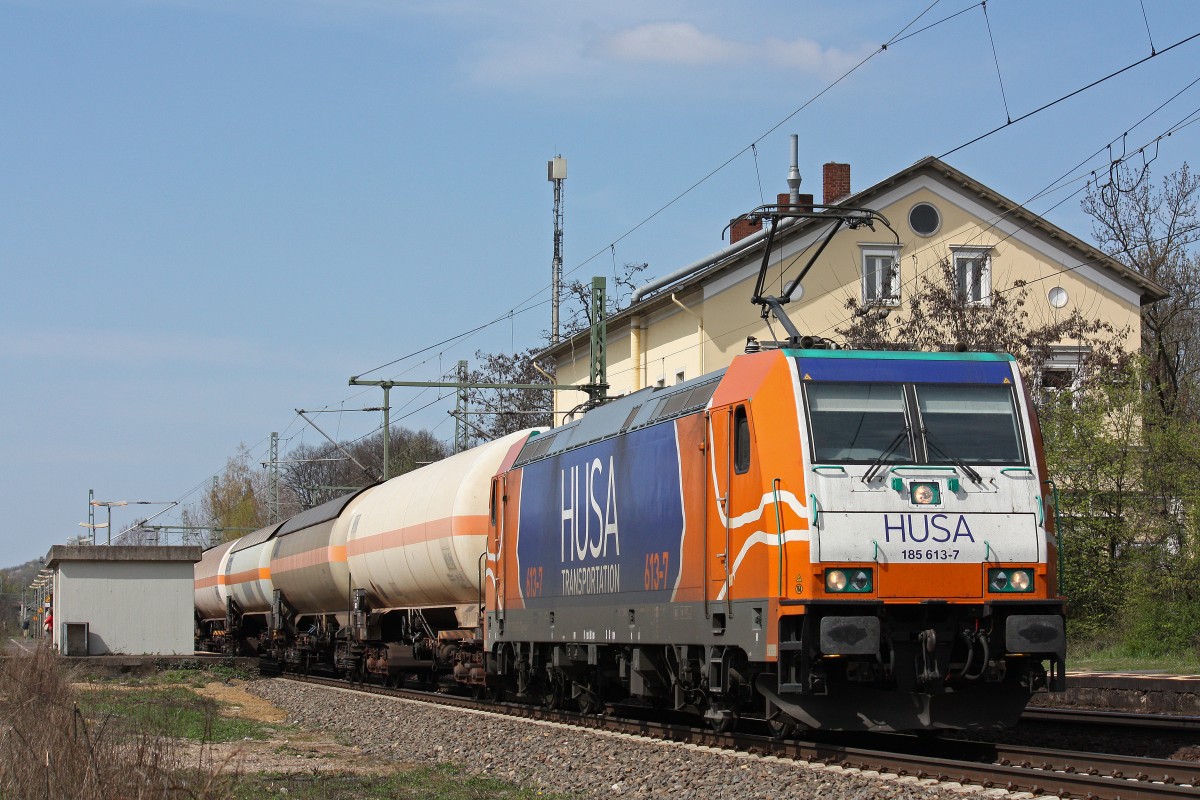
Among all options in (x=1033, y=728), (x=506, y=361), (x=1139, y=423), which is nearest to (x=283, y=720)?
(x=1033, y=728)

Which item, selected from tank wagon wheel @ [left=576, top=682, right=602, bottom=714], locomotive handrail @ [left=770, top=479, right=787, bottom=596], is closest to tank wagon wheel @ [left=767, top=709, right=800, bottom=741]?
locomotive handrail @ [left=770, top=479, right=787, bottom=596]

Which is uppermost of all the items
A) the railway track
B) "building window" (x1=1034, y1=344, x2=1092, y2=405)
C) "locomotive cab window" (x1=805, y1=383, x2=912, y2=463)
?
"building window" (x1=1034, y1=344, x2=1092, y2=405)

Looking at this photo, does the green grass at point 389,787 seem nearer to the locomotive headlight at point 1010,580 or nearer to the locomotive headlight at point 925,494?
the locomotive headlight at point 925,494

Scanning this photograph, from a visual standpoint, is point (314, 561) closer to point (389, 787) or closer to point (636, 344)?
point (636, 344)

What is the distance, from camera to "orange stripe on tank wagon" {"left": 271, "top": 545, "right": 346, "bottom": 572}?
28062mm

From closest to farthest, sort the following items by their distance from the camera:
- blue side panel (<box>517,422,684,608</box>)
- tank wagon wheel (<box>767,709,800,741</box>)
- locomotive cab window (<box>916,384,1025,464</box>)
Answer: locomotive cab window (<box>916,384,1025,464</box>) < tank wagon wheel (<box>767,709,800,741</box>) < blue side panel (<box>517,422,684,608</box>)

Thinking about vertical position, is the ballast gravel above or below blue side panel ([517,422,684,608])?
below

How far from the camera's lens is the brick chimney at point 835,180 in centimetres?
3869

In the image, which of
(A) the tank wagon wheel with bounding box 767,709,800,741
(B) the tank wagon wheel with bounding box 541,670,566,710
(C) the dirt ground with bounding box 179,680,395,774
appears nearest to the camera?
(A) the tank wagon wheel with bounding box 767,709,800,741

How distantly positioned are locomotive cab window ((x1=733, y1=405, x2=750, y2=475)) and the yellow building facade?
24055 mm

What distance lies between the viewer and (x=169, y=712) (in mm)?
17922

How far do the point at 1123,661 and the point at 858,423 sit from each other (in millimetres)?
13667

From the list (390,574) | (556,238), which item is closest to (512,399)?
(556,238)

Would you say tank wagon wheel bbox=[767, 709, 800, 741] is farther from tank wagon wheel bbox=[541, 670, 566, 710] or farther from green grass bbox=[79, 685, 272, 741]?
green grass bbox=[79, 685, 272, 741]
